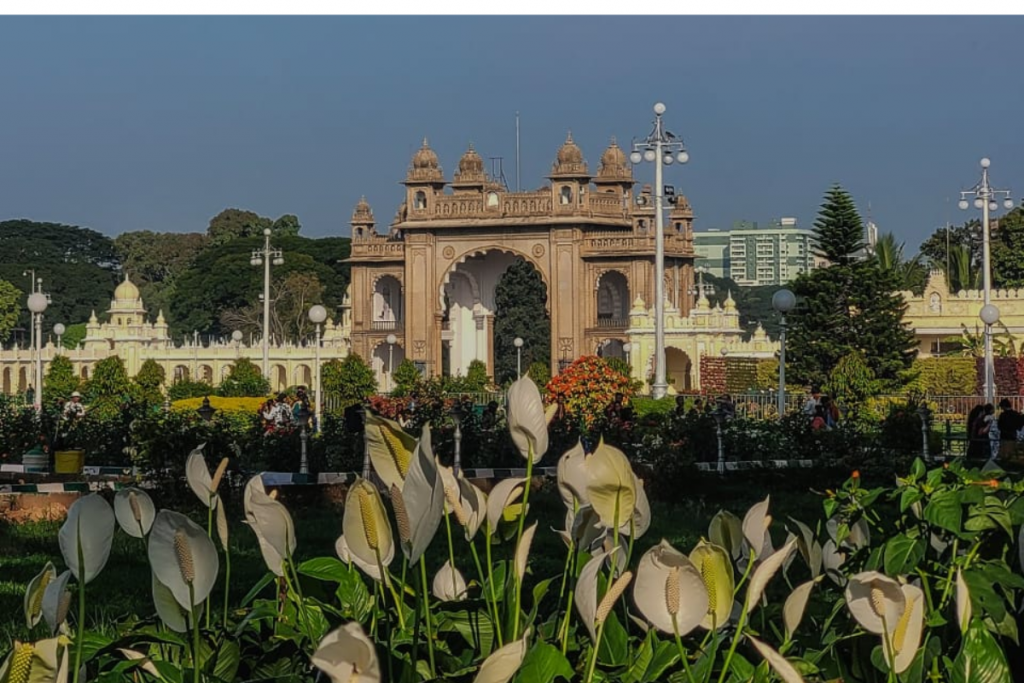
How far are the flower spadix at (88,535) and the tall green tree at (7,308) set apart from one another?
53.4m

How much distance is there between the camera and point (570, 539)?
2.62 meters

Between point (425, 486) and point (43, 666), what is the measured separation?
53 cm

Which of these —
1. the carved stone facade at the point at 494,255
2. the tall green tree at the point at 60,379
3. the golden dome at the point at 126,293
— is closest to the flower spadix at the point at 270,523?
the tall green tree at the point at 60,379

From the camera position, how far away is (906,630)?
218 cm

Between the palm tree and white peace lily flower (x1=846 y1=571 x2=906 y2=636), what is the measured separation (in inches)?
964

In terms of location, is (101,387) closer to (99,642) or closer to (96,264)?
(99,642)

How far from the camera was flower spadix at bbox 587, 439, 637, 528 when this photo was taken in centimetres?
226

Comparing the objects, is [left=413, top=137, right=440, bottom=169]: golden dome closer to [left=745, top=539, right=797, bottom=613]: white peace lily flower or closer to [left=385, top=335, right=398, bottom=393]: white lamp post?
[left=385, top=335, right=398, bottom=393]: white lamp post

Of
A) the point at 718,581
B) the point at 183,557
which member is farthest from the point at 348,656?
the point at 718,581

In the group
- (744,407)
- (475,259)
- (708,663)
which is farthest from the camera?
(475,259)

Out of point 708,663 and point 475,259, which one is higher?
point 475,259

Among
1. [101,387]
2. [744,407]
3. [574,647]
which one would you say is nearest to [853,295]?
[744,407]

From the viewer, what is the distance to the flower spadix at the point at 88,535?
86.6 inches

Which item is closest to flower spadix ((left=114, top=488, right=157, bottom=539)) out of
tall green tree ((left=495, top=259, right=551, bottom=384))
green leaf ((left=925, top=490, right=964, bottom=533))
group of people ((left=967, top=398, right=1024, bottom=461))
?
green leaf ((left=925, top=490, right=964, bottom=533))
